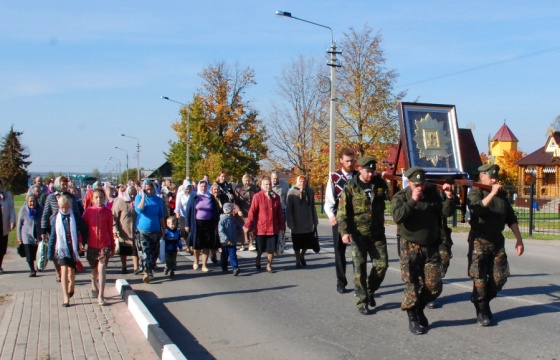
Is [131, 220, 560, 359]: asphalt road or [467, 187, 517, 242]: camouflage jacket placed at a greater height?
[467, 187, 517, 242]: camouflage jacket

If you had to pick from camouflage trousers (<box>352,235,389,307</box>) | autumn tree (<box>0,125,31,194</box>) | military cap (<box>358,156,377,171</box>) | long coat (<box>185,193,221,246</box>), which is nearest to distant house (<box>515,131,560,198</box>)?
long coat (<box>185,193,221,246</box>)

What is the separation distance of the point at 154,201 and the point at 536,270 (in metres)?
7.16

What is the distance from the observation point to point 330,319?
24.3 feet

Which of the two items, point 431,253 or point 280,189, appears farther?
point 280,189

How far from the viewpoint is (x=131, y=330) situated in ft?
23.2

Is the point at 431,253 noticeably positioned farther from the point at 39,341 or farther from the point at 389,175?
the point at 39,341

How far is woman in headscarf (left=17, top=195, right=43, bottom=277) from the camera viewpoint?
38.1ft

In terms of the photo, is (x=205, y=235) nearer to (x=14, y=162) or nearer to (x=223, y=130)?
(x=223, y=130)

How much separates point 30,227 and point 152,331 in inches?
246

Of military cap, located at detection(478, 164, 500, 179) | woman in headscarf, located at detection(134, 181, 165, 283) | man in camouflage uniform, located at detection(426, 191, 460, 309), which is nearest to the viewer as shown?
military cap, located at detection(478, 164, 500, 179)

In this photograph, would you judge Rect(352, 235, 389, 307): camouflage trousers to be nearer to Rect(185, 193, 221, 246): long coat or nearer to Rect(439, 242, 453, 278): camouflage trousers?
Rect(439, 242, 453, 278): camouflage trousers

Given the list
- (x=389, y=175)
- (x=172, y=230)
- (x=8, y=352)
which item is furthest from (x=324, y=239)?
(x=8, y=352)

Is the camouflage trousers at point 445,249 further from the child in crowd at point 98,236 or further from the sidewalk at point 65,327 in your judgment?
the child in crowd at point 98,236

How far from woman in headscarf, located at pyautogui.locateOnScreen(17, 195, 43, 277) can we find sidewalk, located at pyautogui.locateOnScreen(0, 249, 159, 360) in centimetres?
134
